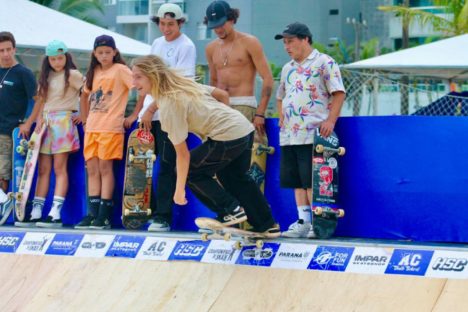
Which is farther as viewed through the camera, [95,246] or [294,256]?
[95,246]

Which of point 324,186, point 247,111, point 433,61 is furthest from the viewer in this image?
point 433,61

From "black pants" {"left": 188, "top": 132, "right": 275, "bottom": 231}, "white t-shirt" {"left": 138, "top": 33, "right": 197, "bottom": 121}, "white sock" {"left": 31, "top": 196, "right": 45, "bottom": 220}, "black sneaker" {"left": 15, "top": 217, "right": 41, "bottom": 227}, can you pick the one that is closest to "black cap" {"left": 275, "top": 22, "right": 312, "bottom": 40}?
"black pants" {"left": 188, "top": 132, "right": 275, "bottom": 231}

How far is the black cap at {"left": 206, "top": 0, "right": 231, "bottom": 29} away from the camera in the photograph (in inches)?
343

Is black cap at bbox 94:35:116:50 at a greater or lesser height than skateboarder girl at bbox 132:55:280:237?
greater

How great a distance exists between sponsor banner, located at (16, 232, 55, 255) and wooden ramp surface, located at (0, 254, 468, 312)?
98 mm

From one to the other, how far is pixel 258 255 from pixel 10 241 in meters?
2.69

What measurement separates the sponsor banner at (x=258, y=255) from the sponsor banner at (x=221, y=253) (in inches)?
2.6

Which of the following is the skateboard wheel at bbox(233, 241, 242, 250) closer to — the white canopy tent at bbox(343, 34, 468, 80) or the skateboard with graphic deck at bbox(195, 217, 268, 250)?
the skateboard with graphic deck at bbox(195, 217, 268, 250)

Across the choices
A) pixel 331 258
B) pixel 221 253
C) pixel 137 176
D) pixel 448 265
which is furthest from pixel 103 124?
pixel 448 265

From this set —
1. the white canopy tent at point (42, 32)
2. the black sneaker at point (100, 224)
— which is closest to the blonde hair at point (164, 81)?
the black sneaker at point (100, 224)

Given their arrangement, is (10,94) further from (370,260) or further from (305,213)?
(370,260)

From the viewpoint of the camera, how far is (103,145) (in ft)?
30.3

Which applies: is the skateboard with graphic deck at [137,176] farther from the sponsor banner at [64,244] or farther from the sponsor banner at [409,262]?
the sponsor banner at [409,262]

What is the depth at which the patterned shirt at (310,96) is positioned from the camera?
8.26 meters
